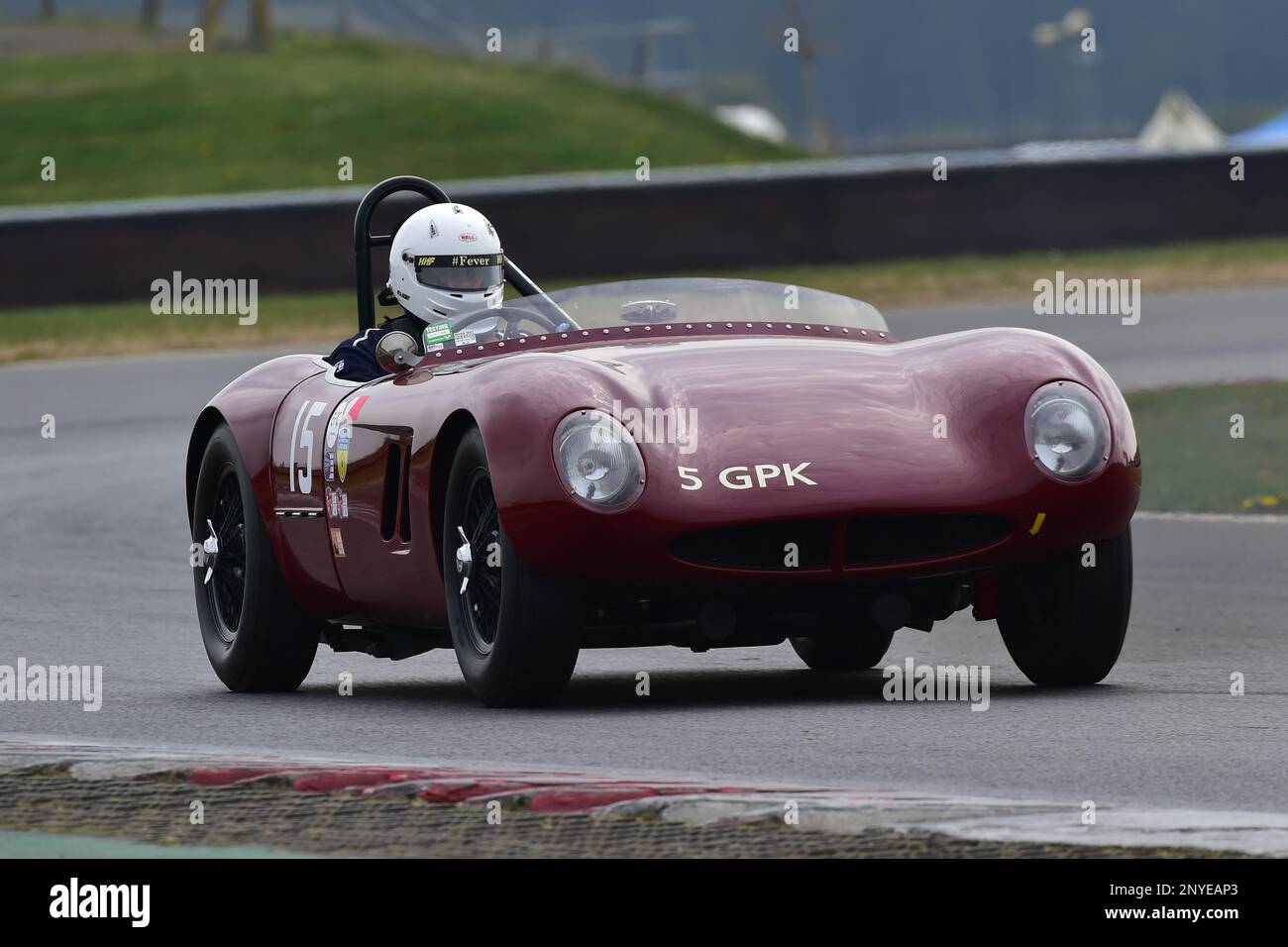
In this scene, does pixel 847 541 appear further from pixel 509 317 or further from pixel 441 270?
pixel 441 270

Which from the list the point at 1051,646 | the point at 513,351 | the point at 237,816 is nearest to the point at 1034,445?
the point at 1051,646

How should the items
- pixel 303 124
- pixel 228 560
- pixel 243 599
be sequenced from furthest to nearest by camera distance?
pixel 303 124, pixel 228 560, pixel 243 599

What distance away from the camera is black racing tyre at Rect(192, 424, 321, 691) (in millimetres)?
8227

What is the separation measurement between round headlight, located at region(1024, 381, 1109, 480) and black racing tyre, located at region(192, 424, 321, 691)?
250cm

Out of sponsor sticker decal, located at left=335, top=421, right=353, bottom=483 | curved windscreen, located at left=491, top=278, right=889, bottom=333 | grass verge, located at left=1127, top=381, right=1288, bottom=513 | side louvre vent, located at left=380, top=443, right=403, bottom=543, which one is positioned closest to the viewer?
side louvre vent, located at left=380, top=443, right=403, bottom=543

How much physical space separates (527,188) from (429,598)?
15.5 meters

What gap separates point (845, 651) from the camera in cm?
863

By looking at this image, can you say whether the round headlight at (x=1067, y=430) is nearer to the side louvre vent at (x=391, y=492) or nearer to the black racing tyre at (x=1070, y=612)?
the black racing tyre at (x=1070, y=612)

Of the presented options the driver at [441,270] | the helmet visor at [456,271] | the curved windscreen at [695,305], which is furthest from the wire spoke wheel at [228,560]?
the curved windscreen at [695,305]

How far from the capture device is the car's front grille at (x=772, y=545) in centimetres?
671

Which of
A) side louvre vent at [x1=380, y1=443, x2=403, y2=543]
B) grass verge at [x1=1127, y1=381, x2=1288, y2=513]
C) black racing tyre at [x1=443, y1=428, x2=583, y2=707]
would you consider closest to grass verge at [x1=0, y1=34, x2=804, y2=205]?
grass verge at [x1=1127, y1=381, x2=1288, y2=513]

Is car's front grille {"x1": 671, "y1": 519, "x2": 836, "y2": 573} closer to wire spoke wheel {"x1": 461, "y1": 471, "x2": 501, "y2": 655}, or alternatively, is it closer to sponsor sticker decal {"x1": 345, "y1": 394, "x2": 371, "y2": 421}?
wire spoke wheel {"x1": 461, "y1": 471, "x2": 501, "y2": 655}

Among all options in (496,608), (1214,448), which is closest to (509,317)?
(496,608)

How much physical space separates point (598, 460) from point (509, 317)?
4.55ft
